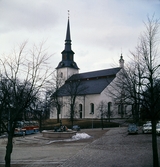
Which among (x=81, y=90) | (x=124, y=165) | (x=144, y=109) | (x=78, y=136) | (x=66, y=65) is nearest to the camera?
(x=144, y=109)

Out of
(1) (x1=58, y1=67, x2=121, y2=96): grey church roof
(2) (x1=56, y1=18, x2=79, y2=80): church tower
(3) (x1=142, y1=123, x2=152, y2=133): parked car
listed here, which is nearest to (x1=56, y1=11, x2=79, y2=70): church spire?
(2) (x1=56, y1=18, x2=79, y2=80): church tower

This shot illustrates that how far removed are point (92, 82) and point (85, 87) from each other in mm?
5167

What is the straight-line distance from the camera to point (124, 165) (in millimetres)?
13617

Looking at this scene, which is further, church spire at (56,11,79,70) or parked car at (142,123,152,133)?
church spire at (56,11,79,70)

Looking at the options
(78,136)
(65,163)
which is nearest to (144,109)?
(65,163)

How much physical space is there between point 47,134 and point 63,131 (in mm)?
2025

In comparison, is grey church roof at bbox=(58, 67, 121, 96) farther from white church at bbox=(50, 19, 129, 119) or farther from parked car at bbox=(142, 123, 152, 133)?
parked car at bbox=(142, 123, 152, 133)

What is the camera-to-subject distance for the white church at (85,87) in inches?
2465

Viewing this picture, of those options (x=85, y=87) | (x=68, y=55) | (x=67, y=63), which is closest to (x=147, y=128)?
(x=85, y=87)

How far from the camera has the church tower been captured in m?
74.2

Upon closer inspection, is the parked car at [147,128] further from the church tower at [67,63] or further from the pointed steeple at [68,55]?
the pointed steeple at [68,55]

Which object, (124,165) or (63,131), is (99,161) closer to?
(124,165)

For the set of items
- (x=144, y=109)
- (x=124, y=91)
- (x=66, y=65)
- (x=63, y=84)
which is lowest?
(x=144, y=109)

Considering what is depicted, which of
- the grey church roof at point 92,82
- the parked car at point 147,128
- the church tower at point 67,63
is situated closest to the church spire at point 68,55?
the church tower at point 67,63
